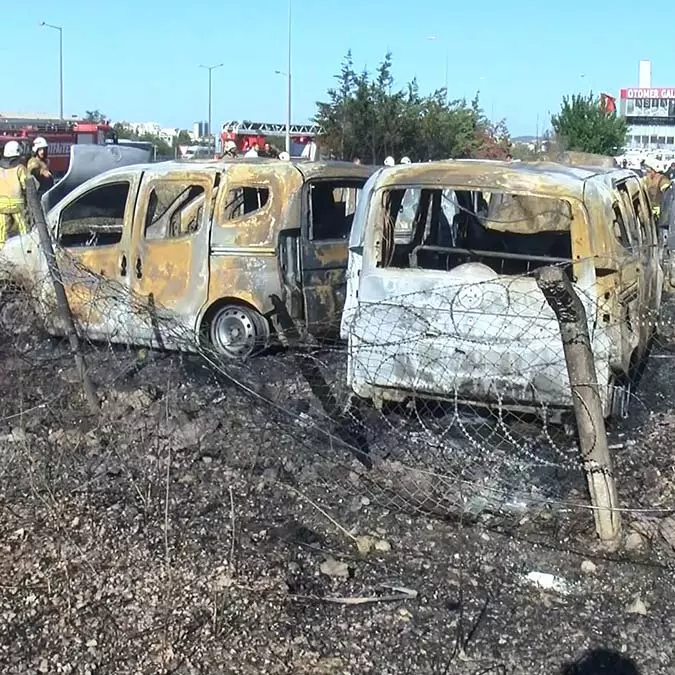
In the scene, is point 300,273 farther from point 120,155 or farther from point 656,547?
point 120,155

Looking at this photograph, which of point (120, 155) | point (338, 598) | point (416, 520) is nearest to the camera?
point (338, 598)

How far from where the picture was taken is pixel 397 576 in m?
4.27

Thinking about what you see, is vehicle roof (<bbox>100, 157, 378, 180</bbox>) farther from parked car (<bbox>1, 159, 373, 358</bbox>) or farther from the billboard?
the billboard

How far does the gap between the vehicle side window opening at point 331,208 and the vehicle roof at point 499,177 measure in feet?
6.27

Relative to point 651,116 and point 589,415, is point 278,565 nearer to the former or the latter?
point 589,415

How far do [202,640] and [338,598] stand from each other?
63cm

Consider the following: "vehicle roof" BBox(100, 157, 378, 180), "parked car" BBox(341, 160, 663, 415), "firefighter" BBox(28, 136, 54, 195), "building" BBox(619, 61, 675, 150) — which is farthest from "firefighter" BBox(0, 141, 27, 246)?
"building" BBox(619, 61, 675, 150)

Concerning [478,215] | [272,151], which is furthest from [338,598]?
[272,151]

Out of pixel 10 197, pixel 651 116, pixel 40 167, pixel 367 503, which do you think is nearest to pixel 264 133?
pixel 40 167

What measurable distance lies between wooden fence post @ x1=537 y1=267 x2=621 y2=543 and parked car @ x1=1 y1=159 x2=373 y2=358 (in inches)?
137

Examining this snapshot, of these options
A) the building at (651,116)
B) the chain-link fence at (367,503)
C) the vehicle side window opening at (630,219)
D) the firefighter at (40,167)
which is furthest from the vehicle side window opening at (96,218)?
the building at (651,116)

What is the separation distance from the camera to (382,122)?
1147 inches

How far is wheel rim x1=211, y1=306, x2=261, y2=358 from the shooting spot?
7.99 metres

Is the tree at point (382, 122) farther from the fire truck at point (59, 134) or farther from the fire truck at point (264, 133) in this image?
the fire truck at point (59, 134)
